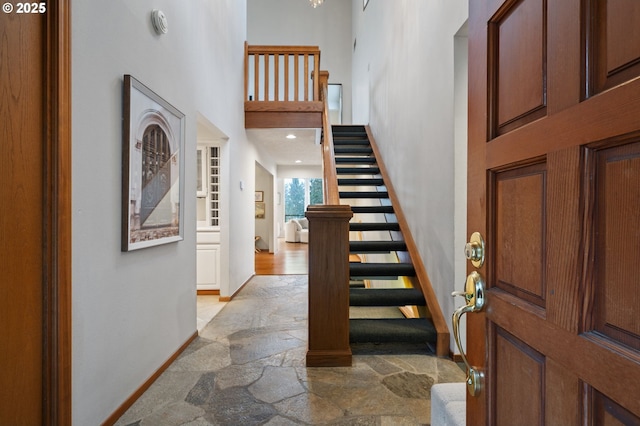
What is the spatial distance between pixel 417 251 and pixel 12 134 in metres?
2.92

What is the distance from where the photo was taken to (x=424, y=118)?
2.86 meters

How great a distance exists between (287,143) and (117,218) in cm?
430

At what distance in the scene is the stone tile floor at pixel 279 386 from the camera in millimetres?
1718

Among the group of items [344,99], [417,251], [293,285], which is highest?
[344,99]

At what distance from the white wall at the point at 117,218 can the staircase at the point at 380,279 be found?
4.54 feet

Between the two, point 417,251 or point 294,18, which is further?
point 294,18

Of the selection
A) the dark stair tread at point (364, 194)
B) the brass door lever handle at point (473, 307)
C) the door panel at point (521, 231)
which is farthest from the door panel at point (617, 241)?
the dark stair tread at point (364, 194)

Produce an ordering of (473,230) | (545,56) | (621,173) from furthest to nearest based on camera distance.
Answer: (473,230), (545,56), (621,173)

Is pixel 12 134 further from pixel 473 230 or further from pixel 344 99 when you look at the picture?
pixel 344 99

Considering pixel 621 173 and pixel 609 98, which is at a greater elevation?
pixel 609 98

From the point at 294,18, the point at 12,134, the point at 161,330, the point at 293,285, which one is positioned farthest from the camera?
the point at 294,18

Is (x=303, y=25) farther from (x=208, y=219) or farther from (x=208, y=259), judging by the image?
(x=208, y=259)

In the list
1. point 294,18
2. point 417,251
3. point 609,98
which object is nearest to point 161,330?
point 417,251

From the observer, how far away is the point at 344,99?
318 inches
